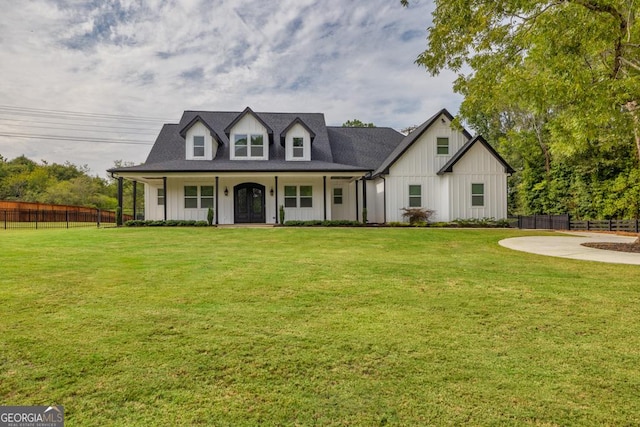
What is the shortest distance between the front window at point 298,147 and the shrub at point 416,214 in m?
6.98

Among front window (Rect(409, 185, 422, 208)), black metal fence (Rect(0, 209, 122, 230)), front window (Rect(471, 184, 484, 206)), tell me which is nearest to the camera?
front window (Rect(471, 184, 484, 206))

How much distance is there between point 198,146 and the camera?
801 inches

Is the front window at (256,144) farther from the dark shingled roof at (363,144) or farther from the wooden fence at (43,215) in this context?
the wooden fence at (43,215)

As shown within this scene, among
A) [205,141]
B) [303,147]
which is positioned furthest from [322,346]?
[205,141]

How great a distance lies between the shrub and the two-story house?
358 mm

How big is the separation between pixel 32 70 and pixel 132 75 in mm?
5008

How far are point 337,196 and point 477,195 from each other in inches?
329

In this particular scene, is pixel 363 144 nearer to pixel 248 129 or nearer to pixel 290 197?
pixel 290 197

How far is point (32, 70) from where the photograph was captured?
62.3 feet

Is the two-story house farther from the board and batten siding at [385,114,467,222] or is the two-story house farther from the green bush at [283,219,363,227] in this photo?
the green bush at [283,219,363,227]

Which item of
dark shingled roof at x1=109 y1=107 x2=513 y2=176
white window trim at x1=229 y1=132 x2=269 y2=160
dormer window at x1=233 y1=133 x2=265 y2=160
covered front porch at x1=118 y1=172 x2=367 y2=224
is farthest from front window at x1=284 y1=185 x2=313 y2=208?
dormer window at x1=233 y1=133 x2=265 y2=160

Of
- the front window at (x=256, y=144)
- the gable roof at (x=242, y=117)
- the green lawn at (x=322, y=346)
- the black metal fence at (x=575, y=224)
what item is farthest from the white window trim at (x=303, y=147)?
the green lawn at (x=322, y=346)

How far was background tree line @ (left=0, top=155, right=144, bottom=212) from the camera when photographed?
39750 millimetres

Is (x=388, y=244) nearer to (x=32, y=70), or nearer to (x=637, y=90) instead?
(x=637, y=90)
